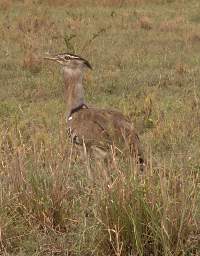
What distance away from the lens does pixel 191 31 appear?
500 inches

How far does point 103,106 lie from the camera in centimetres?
773

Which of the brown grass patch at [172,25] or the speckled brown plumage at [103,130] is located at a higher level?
the speckled brown plumage at [103,130]

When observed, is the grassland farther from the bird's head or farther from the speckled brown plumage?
the bird's head

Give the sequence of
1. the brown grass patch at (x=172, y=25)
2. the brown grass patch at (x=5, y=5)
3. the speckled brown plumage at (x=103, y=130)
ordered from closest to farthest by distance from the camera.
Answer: the speckled brown plumage at (x=103, y=130) → the brown grass patch at (x=172, y=25) → the brown grass patch at (x=5, y=5)

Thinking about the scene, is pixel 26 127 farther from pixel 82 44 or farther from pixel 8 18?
pixel 8 18

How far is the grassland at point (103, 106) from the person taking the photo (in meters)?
3.42

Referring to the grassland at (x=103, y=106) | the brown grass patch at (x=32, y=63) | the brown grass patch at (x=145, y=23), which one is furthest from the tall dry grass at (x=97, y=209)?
the brown grass patch at (x=145, y=23)

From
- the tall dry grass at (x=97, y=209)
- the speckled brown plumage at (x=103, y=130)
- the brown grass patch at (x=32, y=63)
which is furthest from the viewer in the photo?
the brown grass patch at (x=32, y=63)

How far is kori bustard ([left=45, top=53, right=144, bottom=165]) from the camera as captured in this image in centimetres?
443

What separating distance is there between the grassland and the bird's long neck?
0.25m

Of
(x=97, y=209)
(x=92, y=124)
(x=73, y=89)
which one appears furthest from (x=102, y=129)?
(x=97, y=209)

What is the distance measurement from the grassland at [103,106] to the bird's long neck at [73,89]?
0.25m

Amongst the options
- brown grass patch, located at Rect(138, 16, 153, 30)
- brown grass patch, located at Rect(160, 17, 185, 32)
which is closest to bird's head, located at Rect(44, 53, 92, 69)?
brown grass patch, located at Rect(160, 17, 185, 32)

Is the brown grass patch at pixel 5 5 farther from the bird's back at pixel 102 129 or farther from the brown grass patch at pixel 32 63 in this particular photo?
the bird's back at pixel 102 129
